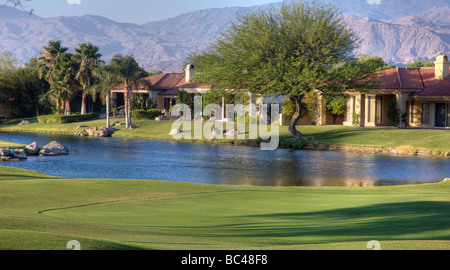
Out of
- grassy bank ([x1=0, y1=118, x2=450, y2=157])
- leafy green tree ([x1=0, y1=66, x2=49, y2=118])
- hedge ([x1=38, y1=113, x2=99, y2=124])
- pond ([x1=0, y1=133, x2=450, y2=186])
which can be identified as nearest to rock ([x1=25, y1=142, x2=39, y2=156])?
pond ([x1=0, y1=133, x2=450, y2=186])

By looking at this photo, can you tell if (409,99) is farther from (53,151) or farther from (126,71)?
(53,151)

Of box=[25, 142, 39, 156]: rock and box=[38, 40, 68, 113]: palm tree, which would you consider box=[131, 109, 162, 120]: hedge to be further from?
box=[25, 142, 39, 156]: rock

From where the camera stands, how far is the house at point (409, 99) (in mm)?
47656

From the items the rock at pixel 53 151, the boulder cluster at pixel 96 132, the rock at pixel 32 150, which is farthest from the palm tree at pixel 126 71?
the rock at pixel 32 150

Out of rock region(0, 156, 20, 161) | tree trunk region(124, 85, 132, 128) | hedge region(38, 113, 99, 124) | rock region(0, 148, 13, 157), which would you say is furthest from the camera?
hedge region(38, 113, 99, 124)

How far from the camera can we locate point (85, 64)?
2783 inches

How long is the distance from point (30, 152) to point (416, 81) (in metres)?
34.8

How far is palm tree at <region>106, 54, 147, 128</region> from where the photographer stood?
58.1 meters

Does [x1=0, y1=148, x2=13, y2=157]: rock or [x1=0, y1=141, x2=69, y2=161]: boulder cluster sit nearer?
[x1=0, y1=148, x2=13, y2=157]: rock

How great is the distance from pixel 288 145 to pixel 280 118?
879 cm

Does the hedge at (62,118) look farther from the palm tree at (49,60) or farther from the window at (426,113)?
the window at (426,113)

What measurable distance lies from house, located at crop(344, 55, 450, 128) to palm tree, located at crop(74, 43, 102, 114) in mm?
35073

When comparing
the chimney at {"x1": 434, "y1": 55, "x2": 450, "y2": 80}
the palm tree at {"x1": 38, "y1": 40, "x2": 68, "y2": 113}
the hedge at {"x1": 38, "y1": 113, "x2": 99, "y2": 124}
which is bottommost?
the hedge at {"x1": 38, "y1": 113, "x2": 99, "y2": 124}

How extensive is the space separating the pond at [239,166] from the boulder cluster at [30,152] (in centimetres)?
74
